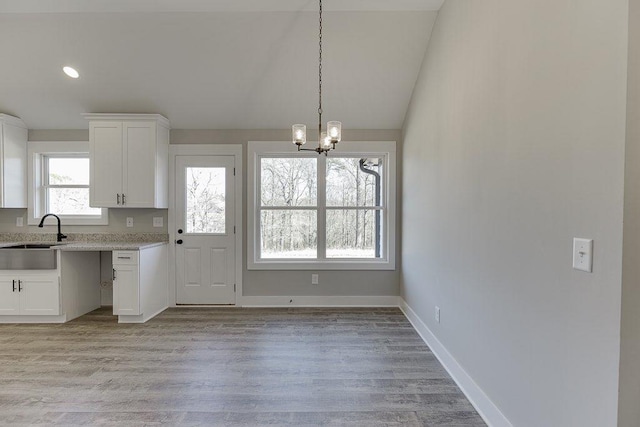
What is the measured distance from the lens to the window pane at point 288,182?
4422 mm

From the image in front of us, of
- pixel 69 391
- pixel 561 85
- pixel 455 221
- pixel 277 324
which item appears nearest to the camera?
pixel 561 85

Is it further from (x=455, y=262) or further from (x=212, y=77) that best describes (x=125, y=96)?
(x=455, y=262)

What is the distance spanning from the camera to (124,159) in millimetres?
3955

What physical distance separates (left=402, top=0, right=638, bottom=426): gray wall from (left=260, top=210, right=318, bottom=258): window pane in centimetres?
196

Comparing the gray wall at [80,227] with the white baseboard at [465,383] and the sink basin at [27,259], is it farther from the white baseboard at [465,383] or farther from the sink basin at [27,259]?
the white baseboard at [465,383]

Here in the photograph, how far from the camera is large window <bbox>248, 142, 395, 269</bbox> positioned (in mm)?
4367

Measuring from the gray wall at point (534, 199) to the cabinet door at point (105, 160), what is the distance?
3573 mm

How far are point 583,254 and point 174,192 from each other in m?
4.19

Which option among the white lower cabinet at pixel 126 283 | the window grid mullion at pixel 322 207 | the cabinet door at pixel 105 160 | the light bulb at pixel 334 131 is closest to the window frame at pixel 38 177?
the cabinet door at pixel 105 160

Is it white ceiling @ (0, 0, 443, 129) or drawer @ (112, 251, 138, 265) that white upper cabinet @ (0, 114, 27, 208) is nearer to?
white ceiling @ (0, 0, 443, 129)

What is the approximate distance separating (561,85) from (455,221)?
1.27m

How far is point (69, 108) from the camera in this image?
4086 millimetres

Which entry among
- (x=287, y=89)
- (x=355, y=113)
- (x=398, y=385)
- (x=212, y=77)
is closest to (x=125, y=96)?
(x=212, y=77)

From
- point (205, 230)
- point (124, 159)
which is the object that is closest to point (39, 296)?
point (124, 159)
